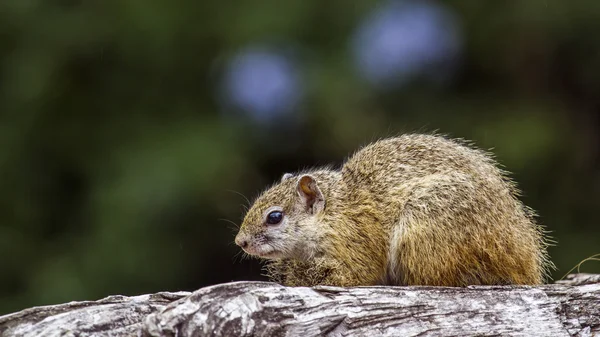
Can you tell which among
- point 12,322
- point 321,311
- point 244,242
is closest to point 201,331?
point 321,311

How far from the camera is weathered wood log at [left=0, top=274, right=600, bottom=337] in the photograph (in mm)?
3543

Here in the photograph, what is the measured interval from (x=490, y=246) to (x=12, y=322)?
234 cm

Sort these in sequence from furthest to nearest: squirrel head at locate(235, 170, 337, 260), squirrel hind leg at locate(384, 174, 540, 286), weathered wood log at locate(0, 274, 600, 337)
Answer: squirrel head at locate(235, 170, 337, 260), squirrel hind leg at locate(384, 174, 540, 286), weathered wood log at locate(0, 274, 600, 337)

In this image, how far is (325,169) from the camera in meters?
5.48

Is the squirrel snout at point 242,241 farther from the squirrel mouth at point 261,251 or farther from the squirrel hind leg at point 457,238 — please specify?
the squirrel hind leg at point 457,238

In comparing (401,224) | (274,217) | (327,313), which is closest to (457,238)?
(401,224)

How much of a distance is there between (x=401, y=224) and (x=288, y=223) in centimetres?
80

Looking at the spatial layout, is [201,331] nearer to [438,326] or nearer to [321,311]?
[321,311]

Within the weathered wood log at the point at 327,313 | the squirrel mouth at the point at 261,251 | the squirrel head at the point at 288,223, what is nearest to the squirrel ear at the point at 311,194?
the squirrel head at the point at 288,223

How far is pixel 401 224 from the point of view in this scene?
444 centimetres

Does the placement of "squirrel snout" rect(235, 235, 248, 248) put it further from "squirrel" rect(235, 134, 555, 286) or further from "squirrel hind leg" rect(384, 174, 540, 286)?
"squirrel hind leg" rect(384, 174, 540, 286)

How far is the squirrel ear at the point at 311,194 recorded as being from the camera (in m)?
4.95

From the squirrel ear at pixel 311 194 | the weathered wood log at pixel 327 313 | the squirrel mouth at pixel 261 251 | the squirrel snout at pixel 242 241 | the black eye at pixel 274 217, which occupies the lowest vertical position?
the weathered wood log at pixel 327 313

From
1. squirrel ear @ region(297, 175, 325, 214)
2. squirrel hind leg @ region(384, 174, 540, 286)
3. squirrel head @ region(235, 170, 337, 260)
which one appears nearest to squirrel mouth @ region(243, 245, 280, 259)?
squirrel head @ region(235, 170, 337, 260)
